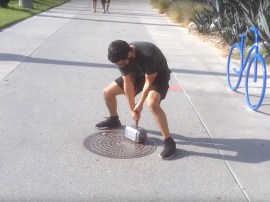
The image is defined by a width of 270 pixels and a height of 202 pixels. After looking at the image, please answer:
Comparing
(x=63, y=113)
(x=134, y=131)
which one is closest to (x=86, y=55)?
(x=63, y=113)

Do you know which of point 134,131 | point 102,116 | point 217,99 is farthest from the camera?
point 217,99

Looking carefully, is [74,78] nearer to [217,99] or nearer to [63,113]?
[63,113]

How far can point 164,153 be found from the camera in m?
4.74

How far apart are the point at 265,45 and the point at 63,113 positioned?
582 cm

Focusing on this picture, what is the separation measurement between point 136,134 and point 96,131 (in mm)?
636

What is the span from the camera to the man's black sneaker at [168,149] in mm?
4730

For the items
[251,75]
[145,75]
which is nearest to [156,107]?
[145,75]

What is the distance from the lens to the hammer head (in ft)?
16.7

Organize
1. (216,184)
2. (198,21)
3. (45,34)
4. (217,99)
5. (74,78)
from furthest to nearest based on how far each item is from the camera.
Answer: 1. (198,21)
2. (45,34)
3. (74,78)
4. (217,99)
5. (216,184)

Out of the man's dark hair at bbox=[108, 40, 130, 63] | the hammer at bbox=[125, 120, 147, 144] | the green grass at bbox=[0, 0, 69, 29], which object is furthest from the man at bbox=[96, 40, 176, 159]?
the green grass at bbox=[0, 0, 69, 29]

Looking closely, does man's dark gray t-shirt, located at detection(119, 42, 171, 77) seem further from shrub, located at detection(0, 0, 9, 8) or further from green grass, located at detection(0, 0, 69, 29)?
shrub, located at detection(0, 0, 9, 8)

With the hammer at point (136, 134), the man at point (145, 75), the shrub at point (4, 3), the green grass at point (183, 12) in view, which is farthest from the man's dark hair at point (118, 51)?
the shrub at point (4, 3)

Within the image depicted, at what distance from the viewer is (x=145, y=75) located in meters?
4.72

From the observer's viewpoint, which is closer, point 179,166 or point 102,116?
point 179,166
